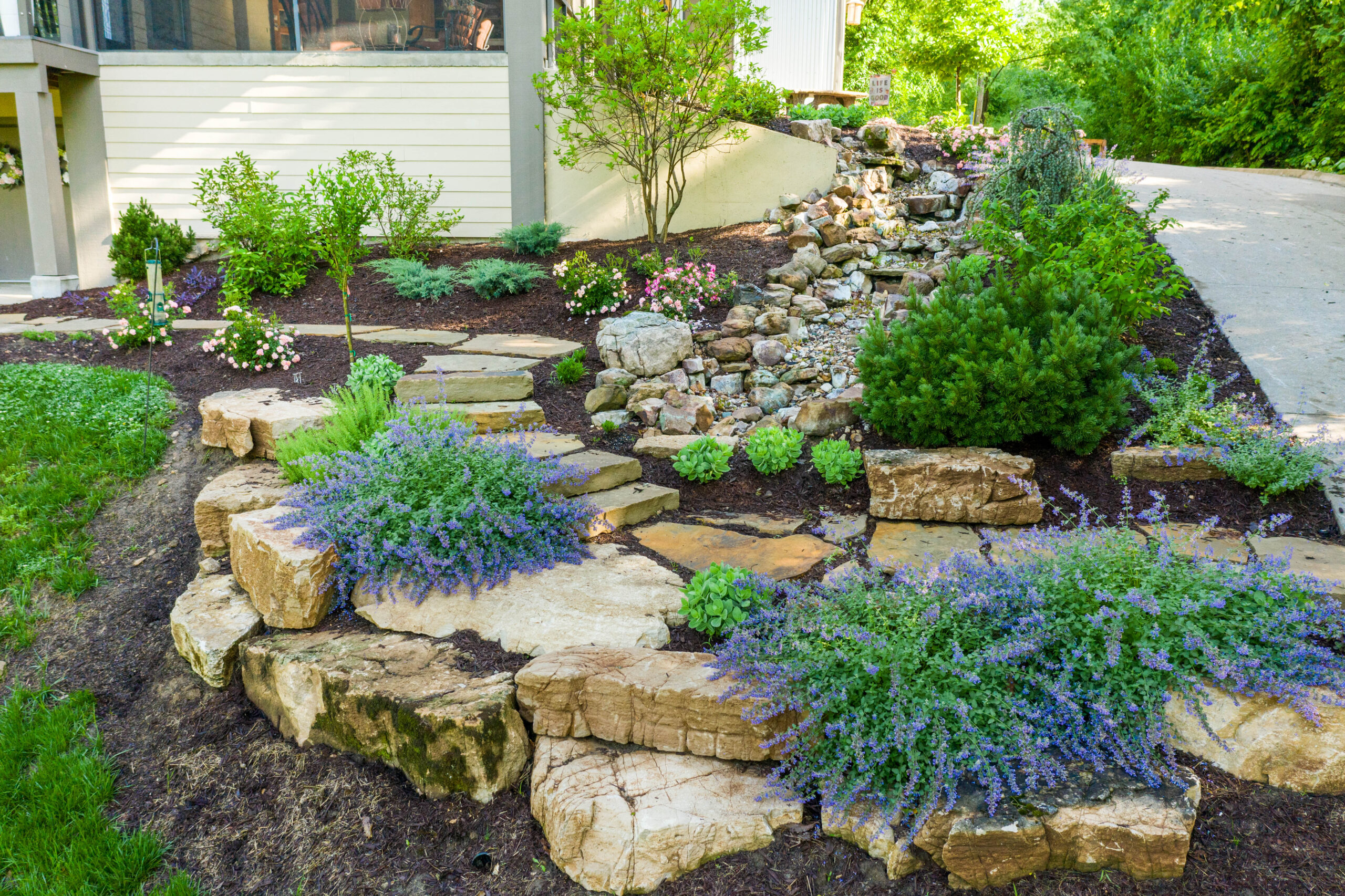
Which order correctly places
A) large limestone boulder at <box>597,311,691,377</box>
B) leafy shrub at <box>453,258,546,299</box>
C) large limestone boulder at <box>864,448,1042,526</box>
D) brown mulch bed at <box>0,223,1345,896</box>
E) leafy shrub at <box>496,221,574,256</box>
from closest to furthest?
1. brown mulch bed at <box>0,223,1345,896</box>
2. large limestone boulder at <box>864,448,1042,526</box>
3. large limestone boulder at <box>597,311,691,377</box>
4. leafy shrub at <box>453,258,546,299</box>
5. leafy shrub at <box>496,221,574,256</box>

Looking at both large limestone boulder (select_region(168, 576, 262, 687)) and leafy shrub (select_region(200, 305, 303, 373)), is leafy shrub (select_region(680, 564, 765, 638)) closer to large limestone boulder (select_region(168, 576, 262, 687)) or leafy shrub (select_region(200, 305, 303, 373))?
large limestone boulder (select_region(168, 576, 262, 687))

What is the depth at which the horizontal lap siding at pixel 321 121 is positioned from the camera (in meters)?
9.16

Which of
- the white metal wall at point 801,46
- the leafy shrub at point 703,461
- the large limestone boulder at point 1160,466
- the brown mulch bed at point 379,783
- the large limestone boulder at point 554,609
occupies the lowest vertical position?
the brown mulch bed at point 379,783

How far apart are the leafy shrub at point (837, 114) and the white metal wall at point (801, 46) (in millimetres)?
2221

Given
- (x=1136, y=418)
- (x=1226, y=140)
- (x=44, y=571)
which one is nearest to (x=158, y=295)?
(x=44, y=571)

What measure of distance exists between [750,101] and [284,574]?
6883 mm

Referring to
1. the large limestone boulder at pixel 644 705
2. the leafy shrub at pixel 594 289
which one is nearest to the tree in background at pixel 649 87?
the leafy shrub at pixel 594 289

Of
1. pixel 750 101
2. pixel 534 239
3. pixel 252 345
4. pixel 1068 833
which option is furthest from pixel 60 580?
pixel 750 101

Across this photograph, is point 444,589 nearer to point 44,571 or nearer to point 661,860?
point 661,860

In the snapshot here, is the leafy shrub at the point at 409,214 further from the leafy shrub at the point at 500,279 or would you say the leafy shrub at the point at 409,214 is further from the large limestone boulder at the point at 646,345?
the large limestone boulder at the point at 646,345

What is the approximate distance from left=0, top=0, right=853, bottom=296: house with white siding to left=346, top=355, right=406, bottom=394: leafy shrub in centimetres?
464

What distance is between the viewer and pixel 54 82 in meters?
9.80

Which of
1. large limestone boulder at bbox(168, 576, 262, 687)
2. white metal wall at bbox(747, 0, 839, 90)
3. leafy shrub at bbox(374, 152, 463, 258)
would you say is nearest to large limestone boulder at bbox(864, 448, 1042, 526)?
large limestone boulder at bbox(168, 576, 262, 687)

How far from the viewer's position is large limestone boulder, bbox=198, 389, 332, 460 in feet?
14.1
